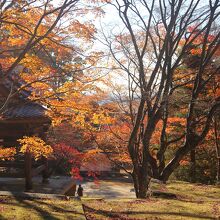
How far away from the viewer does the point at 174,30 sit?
10.6 metres

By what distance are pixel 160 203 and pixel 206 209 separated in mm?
1218

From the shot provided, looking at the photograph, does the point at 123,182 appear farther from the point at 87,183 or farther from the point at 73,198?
the point at 73,198

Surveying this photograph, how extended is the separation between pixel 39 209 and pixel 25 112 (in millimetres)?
4525

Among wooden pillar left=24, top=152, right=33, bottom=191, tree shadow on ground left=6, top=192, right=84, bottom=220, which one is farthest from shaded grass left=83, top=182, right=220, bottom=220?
wooden pillar left=24, top=152, right=33, bottom=191

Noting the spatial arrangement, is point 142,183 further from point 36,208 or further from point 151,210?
point 36,208

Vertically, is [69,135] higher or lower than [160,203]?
higher

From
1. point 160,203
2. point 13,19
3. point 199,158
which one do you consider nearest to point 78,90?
point 13,19

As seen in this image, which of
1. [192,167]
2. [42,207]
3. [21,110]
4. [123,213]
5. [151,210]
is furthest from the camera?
[192,167]

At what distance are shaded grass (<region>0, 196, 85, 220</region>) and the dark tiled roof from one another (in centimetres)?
315

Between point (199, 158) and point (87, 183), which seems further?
point (87, 183)

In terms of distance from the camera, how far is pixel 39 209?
22.2 feet

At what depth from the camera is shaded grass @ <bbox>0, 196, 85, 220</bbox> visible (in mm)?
6207

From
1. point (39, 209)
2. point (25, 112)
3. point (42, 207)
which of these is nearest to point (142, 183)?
point (42, 207)

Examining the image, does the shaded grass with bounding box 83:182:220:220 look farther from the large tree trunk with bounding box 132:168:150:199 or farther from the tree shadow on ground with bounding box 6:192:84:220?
the large tree trunk with bounding box 132:168:150:199
